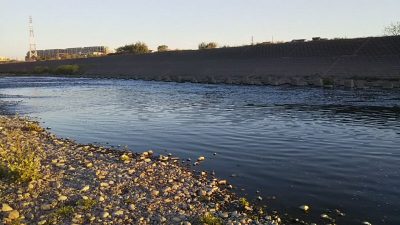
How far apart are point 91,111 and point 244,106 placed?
392 inches

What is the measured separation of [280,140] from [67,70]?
83940 mm

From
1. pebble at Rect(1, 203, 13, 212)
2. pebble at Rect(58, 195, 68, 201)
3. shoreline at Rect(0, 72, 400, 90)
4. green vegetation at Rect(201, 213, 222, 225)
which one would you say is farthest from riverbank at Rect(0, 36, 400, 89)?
pebble at Rect(1, 203, 13, 212)

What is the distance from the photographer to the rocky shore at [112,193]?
7887 mm

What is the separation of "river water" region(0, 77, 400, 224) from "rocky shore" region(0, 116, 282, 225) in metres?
1.06

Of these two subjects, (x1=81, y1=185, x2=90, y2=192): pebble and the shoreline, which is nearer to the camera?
(x1=81, y1=185, x2=90, y2=192): pebble

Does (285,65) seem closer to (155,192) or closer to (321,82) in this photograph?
(321,82)

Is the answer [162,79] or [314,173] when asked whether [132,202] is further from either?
[162,79]

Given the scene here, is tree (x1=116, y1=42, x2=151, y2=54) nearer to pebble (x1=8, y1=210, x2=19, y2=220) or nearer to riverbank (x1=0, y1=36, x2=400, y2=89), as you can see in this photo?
riverbank (x1=0, y1=36, x2=400, y2=89)

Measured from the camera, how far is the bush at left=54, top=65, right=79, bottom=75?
92250 millimetres

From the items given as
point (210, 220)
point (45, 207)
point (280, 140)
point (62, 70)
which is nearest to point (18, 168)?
point (45, 207)

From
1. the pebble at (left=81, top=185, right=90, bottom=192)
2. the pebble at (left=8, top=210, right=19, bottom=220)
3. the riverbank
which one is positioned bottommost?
the pebble at (left=8, top=210, right=19, bottom=220)

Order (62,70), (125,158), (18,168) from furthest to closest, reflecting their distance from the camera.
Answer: (62,70), (125,158), (18,168)

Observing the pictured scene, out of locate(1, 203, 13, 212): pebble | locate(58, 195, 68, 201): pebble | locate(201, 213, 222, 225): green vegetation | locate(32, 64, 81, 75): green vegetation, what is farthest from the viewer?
locate(32, 64, 81, 75): green vegetation

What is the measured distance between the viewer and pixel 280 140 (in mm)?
16359
